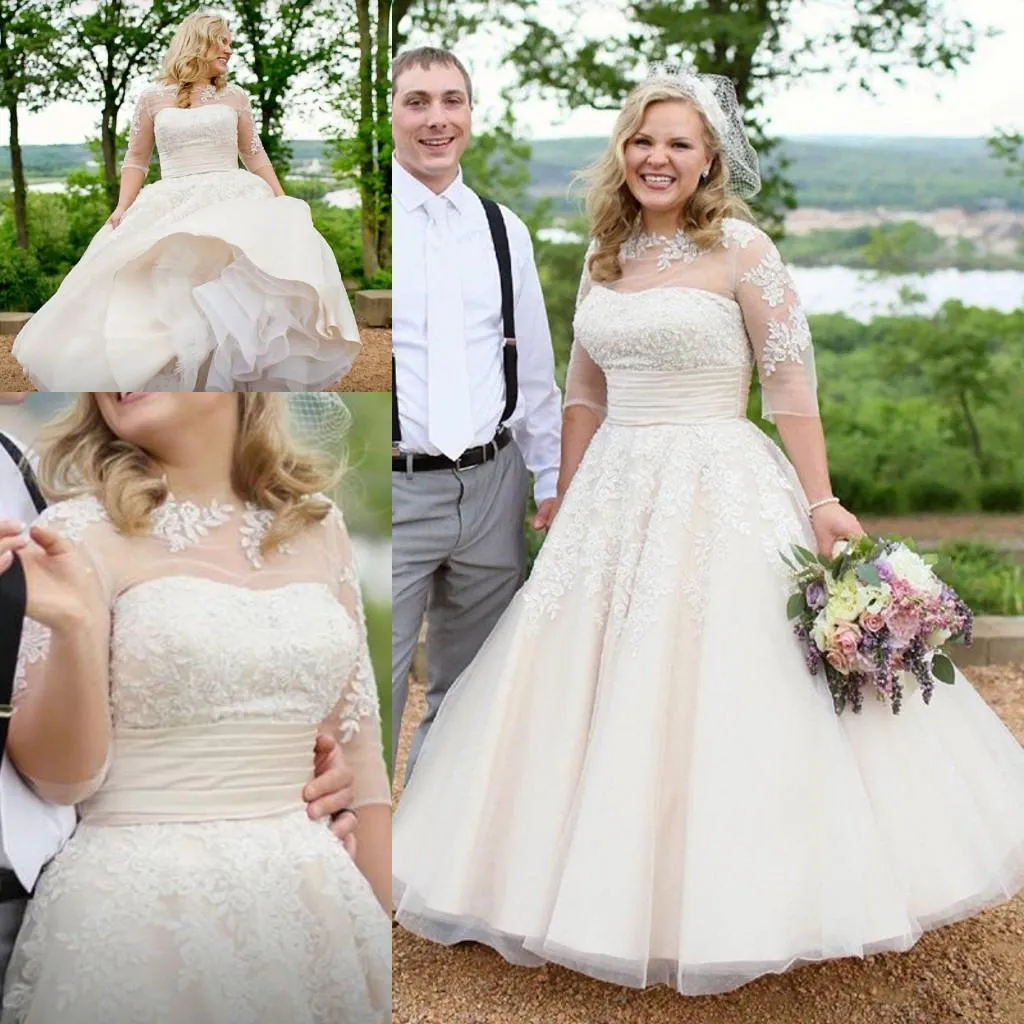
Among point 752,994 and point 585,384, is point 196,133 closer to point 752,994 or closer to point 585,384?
point 585,384

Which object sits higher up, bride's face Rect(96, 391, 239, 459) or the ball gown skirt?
bride's face Rect(96, 391, 239, 459)

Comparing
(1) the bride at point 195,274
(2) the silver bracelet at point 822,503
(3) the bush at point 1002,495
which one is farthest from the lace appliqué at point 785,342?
(3) the bush at point 1002,495

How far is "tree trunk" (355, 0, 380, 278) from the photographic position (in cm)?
216

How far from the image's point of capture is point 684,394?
3.12 metres

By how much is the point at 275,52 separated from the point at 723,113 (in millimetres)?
1331

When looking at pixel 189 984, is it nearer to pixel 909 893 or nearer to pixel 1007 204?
pixel 909 893

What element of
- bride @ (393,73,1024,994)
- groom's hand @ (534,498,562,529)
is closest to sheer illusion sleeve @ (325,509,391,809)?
bride @ (393,73,1024,994)

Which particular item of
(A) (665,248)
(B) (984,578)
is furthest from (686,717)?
(B) (984,578)

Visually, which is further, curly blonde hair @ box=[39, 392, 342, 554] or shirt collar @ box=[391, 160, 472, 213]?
shirt collar @ box=[391, 160, 472, 213]

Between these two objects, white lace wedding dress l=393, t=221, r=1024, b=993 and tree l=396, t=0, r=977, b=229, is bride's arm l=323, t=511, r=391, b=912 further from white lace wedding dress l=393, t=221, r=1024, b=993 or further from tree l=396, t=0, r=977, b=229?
tree l=396, t=0, r=977, b=229

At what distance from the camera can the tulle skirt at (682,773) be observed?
108 inches

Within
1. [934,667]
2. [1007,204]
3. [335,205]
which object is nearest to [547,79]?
[1007,204]

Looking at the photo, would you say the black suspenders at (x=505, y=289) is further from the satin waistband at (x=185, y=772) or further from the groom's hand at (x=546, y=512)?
the satin waistband at (x=185, y=772)

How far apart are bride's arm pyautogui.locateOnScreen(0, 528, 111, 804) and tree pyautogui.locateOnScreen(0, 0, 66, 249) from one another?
0.67 m
